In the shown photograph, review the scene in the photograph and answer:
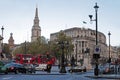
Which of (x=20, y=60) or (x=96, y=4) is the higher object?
(x=96, y=4)

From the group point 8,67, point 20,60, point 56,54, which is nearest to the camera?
point 8,67

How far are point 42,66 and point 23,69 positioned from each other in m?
18.8

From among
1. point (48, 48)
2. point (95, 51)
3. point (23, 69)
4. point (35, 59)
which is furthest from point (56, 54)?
point (95, 51)

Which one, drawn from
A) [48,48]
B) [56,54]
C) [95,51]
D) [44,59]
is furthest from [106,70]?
[48,48]

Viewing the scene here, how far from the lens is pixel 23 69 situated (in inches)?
2131

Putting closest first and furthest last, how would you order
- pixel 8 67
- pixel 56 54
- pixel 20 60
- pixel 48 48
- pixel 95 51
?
pixel 95 51 < pixel 8 67 < pixel 20 60 < pixel 56 54 < pixel 48 48

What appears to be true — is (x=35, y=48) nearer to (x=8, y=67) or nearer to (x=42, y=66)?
(x=42, y=66)

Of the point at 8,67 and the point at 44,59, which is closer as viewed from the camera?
the point at 8,67

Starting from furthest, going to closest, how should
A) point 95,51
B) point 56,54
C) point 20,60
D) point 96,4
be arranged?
point 56,54 → point 20,60 → point 96,4 → point 95,51

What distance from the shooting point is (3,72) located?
4838 centimetres

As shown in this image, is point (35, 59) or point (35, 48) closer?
point (35, 59)

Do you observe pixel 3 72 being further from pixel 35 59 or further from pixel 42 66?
pixel 35 59

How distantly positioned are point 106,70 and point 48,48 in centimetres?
14208

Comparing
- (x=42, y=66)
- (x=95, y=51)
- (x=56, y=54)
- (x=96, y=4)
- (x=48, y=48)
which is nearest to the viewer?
(x=95, y=51)
